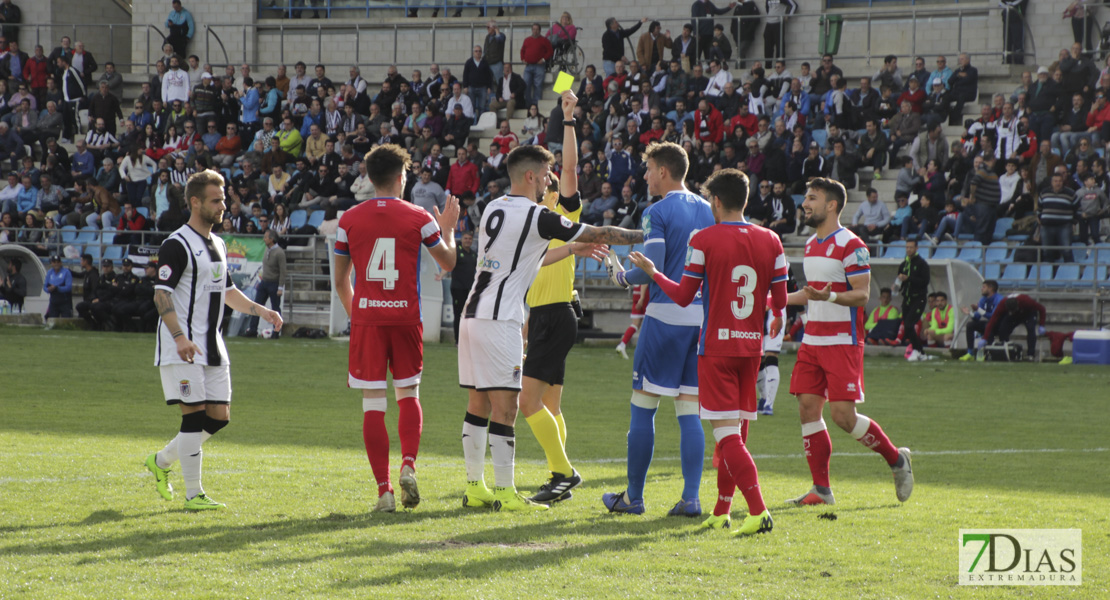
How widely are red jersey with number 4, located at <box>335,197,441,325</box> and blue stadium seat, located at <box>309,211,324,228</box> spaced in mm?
20045

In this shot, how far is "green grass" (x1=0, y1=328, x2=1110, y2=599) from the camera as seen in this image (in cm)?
504

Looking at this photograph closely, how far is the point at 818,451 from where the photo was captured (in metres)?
7.30

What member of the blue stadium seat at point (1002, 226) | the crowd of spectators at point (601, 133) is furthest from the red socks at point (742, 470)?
the blue stadium seat at point (1002, 226)

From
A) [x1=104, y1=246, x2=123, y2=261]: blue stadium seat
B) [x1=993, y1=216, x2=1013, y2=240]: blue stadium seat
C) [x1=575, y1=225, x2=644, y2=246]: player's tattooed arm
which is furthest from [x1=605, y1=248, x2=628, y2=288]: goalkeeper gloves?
[x1=104, y1=246, x2=123, y2=261]: blue stadium seat

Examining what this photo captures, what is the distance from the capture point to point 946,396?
14.8 meters

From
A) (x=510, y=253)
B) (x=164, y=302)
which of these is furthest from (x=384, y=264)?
(x=164, y=302)

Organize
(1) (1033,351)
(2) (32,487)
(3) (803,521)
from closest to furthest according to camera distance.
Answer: (3) (803,521) → (2) (32,487) → (1) (1033,351)

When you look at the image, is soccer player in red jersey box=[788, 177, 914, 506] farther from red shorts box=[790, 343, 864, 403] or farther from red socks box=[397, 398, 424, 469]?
red socks box=[397, 398, 424, 469]

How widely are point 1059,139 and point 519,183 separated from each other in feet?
60.8

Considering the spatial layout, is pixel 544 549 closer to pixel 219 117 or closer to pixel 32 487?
pixel 32 487

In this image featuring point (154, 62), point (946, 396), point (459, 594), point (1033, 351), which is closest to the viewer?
point (459, 594)

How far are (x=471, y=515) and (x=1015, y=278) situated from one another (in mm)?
16968

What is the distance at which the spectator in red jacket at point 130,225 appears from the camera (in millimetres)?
26469

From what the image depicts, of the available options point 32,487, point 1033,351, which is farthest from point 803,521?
point 1033,351
